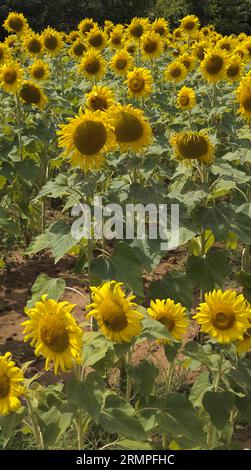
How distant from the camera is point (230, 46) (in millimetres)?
8047

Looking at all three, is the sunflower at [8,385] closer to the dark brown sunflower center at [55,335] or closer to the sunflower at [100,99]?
the dark brown sunflower center at [55,335]

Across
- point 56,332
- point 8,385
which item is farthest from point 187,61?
point 8,385

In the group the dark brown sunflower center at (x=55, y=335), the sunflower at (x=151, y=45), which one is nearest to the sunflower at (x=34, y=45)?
the sunflower at (x=151, y=45)

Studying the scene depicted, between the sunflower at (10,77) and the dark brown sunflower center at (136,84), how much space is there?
1229 millimetres

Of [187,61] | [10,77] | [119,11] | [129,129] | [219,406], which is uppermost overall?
[119,11]

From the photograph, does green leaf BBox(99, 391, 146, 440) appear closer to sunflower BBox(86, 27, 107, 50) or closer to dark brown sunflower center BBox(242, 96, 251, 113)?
dark brown sunflower center BBox(242, 96, 251, 113)

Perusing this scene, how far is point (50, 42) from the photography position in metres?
7.77

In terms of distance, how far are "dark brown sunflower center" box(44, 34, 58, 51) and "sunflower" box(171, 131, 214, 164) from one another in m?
4.91

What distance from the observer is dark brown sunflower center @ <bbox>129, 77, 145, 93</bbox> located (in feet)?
16.8

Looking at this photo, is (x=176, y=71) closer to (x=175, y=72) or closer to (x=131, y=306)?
(x=175, y=72)

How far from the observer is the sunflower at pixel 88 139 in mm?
3023

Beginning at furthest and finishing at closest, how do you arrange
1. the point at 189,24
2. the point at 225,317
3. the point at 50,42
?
the point at 189,24 → the point at 50,42 → the point at 225,317

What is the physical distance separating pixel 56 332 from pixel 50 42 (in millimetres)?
6374
